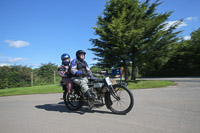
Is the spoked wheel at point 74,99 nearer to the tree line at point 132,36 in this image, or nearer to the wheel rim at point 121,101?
the wheel rim at point 121,101

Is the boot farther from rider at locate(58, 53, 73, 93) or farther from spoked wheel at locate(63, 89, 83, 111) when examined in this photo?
rider at locate(58, 53, 73, 93)

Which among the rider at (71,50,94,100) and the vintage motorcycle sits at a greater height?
the rider at (71,50,94,100)

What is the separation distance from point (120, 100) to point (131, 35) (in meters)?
8.50

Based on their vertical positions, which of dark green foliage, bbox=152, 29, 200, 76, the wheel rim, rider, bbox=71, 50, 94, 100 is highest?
dark green foliage, bbox=152, 29, 200, 76

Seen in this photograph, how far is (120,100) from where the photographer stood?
4.03 m

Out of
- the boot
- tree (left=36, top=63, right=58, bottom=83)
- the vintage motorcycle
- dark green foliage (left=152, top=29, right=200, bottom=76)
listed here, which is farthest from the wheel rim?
dark green foliage (left=152, top=29, right=200, bottom=76)

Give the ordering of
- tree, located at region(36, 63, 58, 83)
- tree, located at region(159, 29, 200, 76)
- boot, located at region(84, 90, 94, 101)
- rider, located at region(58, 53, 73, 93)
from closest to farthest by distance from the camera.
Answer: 1. boot, located at region(84, 90, 94, 101)
2. rider, located at region(58, 53, 73, 93)
3. tree, located at region(36, 63, 58, 83)
4. tree, located at region(159, 29, 200, 76)

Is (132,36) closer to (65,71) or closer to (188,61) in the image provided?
(65,71)

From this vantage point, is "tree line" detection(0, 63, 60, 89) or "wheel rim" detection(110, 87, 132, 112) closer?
"wheel rim" detection(110, 87, 132, 112)

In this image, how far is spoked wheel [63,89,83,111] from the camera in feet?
14.8

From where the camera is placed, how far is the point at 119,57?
13.0 m

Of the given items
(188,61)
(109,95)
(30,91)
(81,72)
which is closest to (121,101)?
(109,95)

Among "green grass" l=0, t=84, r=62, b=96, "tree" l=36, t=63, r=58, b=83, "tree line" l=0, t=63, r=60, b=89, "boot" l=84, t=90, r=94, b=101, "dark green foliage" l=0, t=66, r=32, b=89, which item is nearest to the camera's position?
"boot" l=84, t=90, r=94, b=101

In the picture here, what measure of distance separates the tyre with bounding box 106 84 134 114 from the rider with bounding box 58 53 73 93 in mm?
1294
